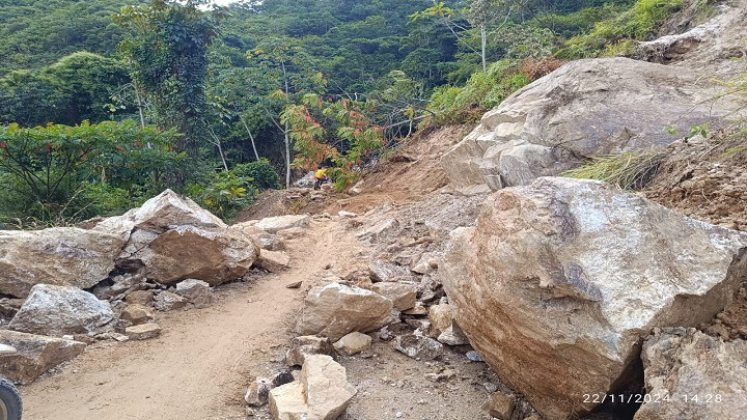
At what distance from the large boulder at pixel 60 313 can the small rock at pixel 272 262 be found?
193cm

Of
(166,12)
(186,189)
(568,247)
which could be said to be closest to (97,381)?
(568,247)

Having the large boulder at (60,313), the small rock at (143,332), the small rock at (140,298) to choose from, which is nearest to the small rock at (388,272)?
the small rock at (143,332)

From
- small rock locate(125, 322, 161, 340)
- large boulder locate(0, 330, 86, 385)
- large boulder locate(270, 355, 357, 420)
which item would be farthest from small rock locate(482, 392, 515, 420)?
large boulder locate(0, 330, 86, 385)

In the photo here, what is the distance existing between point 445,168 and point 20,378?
583cm

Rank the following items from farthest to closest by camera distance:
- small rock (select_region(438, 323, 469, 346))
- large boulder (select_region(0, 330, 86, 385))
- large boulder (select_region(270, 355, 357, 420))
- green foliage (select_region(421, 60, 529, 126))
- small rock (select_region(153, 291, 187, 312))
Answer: green foliage (select_region(421, 60, 529, 126))
small rock (select_region(153, 291, 187, 312))
small rock (select_region(438, 323, 469, 346))
large boulder (select_region(0, 330, 86, 385))
large boulder (select_region(270, 355, 357, 420))

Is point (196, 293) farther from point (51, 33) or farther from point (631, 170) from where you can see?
point (51, 33)

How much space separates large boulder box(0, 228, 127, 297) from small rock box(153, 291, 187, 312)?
2.09 feet

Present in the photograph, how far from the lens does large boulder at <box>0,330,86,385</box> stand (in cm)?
385

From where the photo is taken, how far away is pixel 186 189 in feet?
39.3

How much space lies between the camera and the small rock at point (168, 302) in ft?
17.2

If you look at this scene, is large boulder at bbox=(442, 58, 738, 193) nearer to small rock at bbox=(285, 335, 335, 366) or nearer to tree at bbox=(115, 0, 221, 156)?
small rock at bbox=(285, 335, 335, 366)

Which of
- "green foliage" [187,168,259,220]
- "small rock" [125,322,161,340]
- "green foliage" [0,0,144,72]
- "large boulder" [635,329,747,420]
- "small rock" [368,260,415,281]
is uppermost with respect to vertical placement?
"green foliage" [0,0,144,72]

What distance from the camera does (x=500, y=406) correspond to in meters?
3.21

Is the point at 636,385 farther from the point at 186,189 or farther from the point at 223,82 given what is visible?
the point at 223,82
